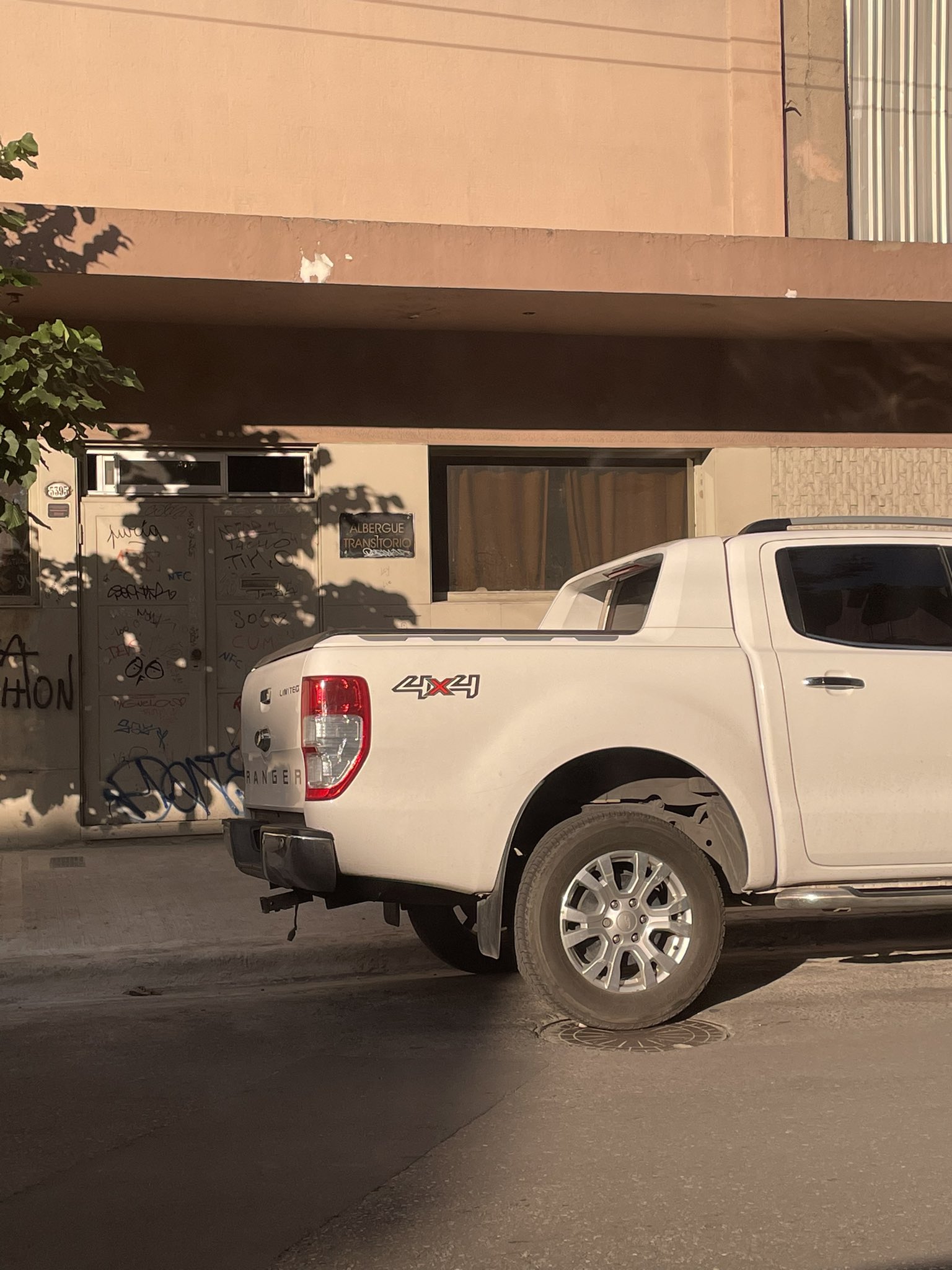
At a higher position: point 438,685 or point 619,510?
point 619,510

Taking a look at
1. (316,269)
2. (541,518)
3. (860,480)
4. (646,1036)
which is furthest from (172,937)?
(860,480)

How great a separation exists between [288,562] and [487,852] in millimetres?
6282

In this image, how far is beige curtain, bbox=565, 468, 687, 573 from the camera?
12.1m

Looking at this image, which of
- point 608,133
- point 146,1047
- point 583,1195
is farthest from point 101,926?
point 608,133

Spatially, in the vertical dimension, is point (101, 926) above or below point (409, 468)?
below

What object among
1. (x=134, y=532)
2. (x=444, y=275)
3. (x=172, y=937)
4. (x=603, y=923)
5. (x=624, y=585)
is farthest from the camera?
(x=134, y=532)

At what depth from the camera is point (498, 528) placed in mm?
11906

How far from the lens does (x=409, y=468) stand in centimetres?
1148

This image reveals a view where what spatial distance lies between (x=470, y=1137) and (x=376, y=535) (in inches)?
297

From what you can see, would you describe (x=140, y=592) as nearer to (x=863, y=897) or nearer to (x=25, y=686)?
(x=25, y=686)

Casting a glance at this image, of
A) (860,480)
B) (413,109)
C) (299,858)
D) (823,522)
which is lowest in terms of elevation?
(299,858)

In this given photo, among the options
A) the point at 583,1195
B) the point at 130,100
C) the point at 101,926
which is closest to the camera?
the point at 583,1195

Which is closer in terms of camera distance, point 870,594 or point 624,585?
point 870,594

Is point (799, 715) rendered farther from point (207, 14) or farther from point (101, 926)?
point (207, 14)
